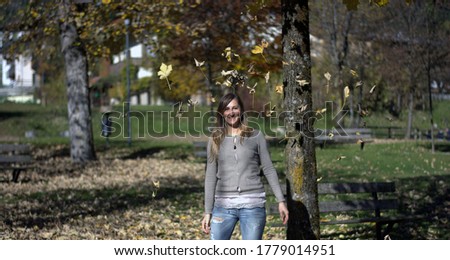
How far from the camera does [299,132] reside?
750 cm

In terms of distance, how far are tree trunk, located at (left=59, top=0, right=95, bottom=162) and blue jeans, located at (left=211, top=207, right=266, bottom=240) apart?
17.9 meters

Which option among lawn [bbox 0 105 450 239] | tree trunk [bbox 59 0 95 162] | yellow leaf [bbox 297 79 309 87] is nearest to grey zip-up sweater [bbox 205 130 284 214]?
lawn [bbox 0 105 450 239]

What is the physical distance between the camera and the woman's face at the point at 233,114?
256 inches

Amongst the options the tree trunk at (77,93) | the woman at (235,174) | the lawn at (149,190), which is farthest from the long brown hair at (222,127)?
the tree trunk at (77,93)

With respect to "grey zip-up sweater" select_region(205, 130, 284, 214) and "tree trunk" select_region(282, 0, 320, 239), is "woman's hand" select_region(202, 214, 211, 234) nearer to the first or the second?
"grey zip-up sweater" select_region(205, 130, 284, 214)

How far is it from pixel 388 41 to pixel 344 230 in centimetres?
2960

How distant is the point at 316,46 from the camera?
4762 cm

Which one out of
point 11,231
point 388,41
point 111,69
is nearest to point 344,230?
point 11,231

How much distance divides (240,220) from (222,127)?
2.40ft

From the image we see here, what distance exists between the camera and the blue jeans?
6.58 m

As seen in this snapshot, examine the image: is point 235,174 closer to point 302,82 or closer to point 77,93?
point 302,82

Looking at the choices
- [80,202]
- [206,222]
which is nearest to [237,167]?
[206,222]

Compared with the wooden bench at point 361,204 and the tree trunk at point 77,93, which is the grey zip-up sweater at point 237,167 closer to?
the wooden bench at point 361,204
